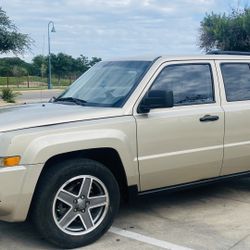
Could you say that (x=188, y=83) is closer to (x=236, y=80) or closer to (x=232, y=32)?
(x=236, y=80)

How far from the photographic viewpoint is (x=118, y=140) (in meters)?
4.53

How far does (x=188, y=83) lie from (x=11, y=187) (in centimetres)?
227

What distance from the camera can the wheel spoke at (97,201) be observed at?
449 cm

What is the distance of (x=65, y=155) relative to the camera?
172 inches

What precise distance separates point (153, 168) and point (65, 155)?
97cm

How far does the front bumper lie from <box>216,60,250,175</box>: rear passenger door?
→ 7.90 feet

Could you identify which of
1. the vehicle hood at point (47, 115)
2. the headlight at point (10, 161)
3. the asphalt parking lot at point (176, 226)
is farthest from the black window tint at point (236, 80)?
the headlight at point (10, 161)

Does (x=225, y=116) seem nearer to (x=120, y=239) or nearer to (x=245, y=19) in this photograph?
(x=120, y=239)

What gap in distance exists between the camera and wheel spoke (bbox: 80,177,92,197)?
4.40 meters

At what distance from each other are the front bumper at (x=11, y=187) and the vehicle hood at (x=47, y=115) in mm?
371

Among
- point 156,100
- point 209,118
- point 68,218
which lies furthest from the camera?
point 209,118

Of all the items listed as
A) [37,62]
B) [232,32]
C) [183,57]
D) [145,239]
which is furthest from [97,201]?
[37,62]

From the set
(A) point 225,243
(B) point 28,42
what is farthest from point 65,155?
(B) point 28,42

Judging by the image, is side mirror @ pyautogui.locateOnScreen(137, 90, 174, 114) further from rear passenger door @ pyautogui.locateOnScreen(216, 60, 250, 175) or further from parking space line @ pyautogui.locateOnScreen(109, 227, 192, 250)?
parking space line @ pyautogui.locateOnScreen(109, 227, 192, 250)
